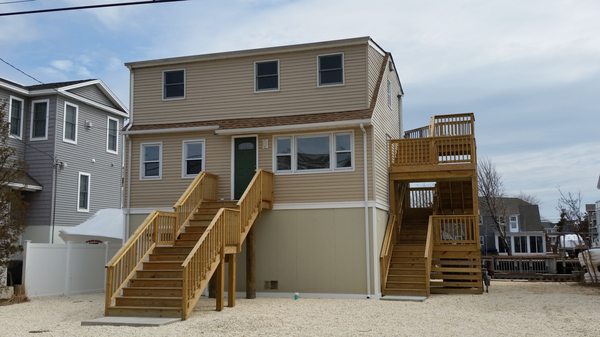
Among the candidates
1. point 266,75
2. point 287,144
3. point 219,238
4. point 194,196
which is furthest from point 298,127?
point 219,238

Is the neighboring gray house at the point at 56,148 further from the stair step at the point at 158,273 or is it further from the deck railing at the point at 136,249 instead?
the stair step at the point at 158,273

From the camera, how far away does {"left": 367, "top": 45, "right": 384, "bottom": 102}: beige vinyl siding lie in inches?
724

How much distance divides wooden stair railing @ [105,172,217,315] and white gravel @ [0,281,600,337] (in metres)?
1.09

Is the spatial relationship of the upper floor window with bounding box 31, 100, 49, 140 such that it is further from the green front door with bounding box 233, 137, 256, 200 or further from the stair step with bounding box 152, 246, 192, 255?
the stair step with bounding box 152, 246, 192, 255

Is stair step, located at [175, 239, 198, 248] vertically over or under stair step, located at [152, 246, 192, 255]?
over

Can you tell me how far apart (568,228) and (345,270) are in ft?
134

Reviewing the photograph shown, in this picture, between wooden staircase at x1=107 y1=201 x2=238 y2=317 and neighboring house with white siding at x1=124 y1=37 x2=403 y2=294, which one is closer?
wooden staircase at x1=107 y1=201 x2=238 y2=317

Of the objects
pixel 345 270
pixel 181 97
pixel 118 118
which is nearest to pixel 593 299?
pixel 345 270

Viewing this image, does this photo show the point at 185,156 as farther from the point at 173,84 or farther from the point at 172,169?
the point at 173,84

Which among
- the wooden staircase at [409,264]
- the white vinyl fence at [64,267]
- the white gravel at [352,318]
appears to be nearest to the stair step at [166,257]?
the white gravel at [352,318]

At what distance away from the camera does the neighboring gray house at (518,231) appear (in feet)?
174

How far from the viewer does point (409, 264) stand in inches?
722

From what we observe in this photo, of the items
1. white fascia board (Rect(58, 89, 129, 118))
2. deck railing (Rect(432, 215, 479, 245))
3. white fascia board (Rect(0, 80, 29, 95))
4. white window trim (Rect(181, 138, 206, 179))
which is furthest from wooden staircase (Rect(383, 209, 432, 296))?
white fascia board (Rect(0, 80, 29, 95))

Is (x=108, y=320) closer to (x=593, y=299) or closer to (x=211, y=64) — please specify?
(x=211, y=64)
